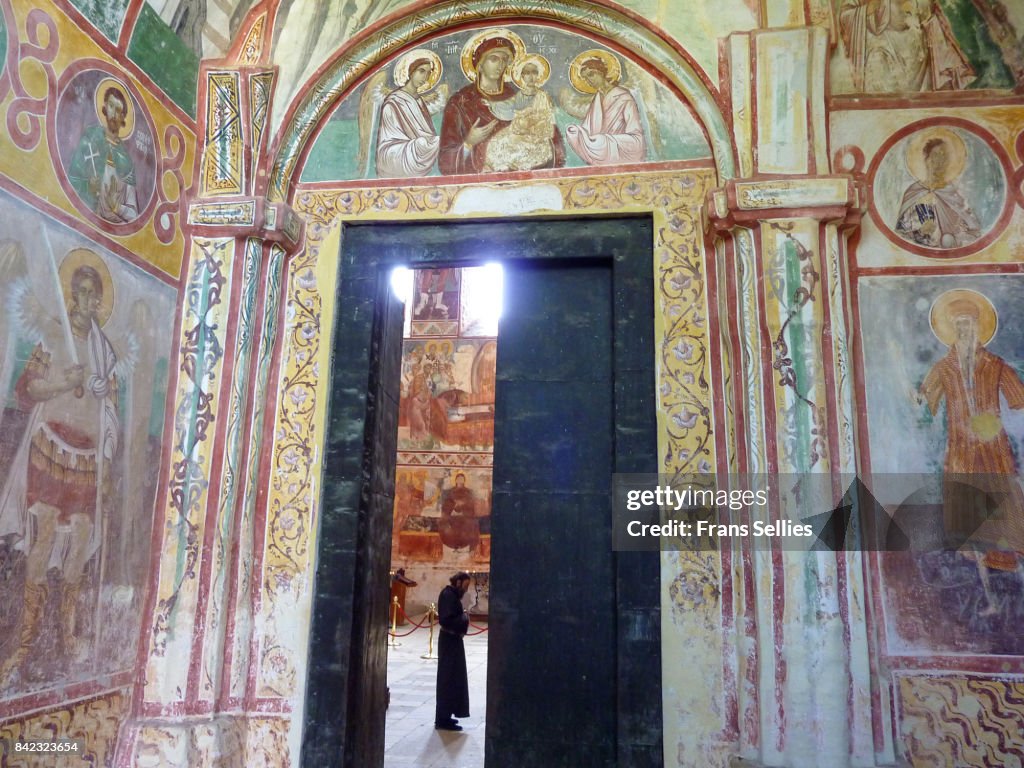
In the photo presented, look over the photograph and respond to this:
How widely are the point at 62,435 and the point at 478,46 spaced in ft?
11.5

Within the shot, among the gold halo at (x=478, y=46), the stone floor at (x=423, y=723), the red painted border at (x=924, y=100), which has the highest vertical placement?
the gold halo at (x=478, y=46)

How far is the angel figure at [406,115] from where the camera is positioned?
16.7 feet

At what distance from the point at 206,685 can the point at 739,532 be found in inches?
121

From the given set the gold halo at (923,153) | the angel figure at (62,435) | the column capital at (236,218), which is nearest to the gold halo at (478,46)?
the column capital at (236,218)

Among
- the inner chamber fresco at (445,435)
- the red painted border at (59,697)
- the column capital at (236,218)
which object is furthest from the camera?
the inner chamber fresco at (445,435)

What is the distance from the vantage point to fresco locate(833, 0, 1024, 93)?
4.54 metres

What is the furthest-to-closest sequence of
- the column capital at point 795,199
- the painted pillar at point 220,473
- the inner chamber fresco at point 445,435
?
the inner chamber fresco at point 445,435
the column capital at point 795,199
the painted pillar at point 220,473

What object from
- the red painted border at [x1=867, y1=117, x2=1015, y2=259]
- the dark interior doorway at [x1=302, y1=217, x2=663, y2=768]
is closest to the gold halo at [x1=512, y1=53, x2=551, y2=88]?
the dark interior doorway at [x1=302, y1=217, x2=663, y2=768]

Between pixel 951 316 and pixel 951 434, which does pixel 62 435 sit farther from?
pixel 951 316

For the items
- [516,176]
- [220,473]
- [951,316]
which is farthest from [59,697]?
[951,316]

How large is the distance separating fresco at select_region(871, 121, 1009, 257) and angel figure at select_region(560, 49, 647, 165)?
147cm

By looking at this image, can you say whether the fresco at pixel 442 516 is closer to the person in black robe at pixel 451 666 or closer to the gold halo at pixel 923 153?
the person in black robe at pixel 451 666

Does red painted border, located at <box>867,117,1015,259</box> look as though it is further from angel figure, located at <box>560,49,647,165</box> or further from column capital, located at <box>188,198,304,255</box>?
column capital, located at <box>188,198,304,255</box>

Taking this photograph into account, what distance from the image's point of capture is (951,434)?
13.7ft
